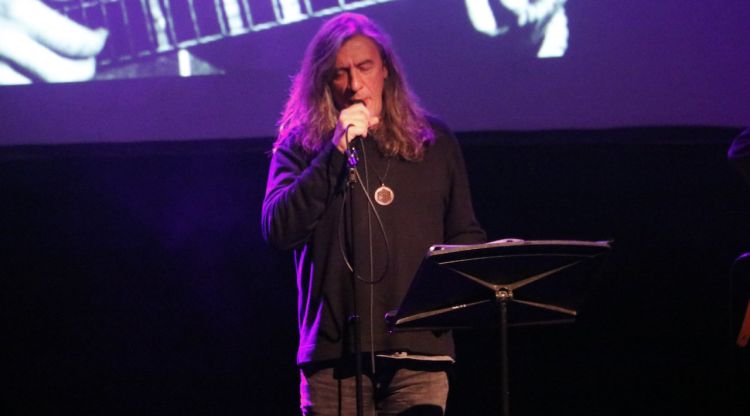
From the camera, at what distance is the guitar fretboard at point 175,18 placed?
11.6ft

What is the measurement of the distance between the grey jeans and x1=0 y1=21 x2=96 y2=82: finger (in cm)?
211

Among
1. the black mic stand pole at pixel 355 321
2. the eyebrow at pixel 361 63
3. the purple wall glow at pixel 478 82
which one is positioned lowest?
the black mic stand pole at pixel 355 321

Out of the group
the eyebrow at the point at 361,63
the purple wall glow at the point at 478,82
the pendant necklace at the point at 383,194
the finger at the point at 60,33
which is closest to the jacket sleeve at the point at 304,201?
the pendant necklace at the point at 383,194

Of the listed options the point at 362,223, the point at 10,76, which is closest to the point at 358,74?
the point at 362,223

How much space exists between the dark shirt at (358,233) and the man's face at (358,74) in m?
0.13

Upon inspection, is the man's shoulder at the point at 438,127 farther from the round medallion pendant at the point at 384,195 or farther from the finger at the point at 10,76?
the finger at the point at 10,76

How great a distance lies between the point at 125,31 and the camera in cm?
361

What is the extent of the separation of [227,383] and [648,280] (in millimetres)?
1977

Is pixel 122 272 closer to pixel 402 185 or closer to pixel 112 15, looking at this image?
pixel 112 15

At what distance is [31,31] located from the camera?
11.9 ft

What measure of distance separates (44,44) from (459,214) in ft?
7.35

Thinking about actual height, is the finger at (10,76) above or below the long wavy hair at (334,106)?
above

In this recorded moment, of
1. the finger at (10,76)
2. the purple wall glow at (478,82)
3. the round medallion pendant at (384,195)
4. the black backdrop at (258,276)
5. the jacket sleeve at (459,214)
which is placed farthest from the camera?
the finger at (10,76)

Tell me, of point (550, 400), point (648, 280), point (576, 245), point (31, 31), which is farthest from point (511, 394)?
point (31, 31)
